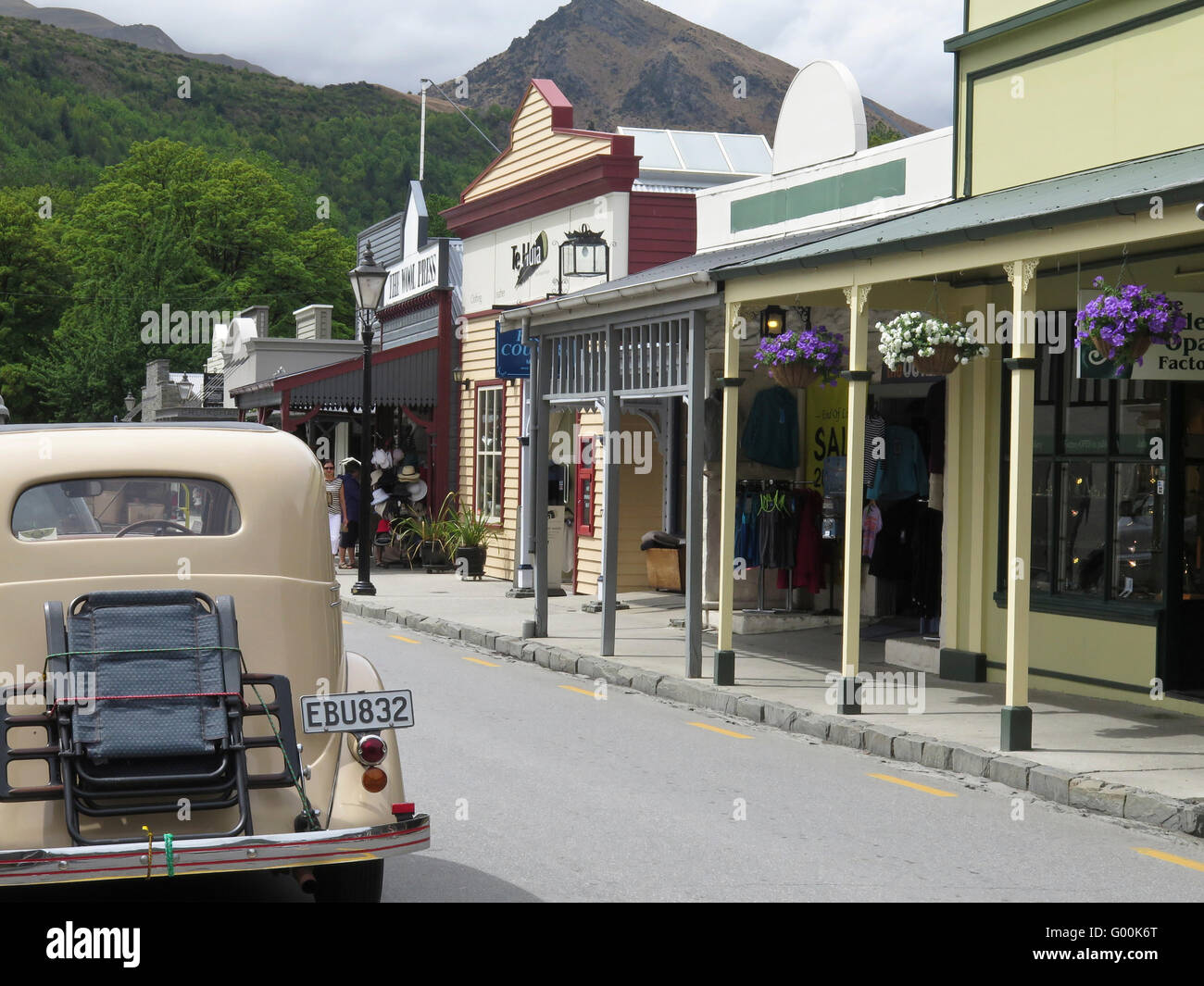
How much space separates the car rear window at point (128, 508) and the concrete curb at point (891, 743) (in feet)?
16.8

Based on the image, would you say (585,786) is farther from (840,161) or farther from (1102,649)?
(840,161)

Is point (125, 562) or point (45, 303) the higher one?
point (45, 303)

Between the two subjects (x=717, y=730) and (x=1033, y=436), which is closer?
(x=717, y=730)

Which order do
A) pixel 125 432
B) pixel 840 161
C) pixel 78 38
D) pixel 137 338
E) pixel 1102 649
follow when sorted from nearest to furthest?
pixel 125 432 → pixel 1102 649 → pixel 840 161 → pixel 137 338 → pixel 78 38

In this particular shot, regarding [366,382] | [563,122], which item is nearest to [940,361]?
[366,382]

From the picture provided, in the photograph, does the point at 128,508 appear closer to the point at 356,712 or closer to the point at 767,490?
the point at 356,712

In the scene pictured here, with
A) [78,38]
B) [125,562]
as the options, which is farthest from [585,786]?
[78,38]

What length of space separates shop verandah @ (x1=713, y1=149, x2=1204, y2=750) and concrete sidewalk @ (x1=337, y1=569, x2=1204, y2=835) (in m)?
0.35

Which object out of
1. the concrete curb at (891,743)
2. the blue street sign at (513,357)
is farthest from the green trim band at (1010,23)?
the blue street sign at (513,357)

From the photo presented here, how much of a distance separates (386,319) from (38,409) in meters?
41.4

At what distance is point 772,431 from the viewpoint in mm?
17109

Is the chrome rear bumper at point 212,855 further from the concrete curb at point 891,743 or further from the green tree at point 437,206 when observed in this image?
the green tree at point 437,206

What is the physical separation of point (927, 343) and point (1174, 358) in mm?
1808

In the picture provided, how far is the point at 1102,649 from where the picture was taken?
38.9 ft
